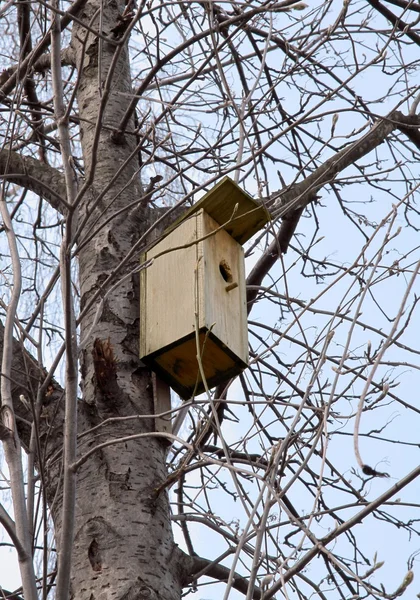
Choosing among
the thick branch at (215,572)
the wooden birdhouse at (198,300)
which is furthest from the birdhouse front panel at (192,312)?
the thick branch at (215,572)

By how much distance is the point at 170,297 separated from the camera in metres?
2.69

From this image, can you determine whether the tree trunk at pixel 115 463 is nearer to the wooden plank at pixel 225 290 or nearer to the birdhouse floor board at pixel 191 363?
the birdhouse floor board at pixel 191 363

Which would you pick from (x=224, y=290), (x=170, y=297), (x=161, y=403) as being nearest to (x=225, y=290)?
(x=224, y=290)

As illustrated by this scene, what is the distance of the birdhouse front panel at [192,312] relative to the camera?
103 inches

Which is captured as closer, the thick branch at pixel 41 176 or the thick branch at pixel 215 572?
the thick branch at pixel 215 572

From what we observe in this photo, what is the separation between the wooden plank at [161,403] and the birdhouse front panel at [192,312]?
3 cm

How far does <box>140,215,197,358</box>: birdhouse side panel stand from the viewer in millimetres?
2619

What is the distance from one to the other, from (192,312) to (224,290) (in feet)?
0.66

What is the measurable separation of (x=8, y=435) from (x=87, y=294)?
938 millimetres

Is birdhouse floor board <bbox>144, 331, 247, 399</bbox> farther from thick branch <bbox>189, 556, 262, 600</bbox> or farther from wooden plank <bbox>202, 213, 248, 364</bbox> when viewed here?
thick branch <bbox>189, 556, 262, 600</bbox>

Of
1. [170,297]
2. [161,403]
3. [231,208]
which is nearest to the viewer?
[161,403]

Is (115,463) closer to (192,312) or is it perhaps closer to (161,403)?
(161,403)

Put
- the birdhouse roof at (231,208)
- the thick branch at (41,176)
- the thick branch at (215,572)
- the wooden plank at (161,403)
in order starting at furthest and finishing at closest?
the thick branch at (41,176) < the birdhouse roof at (231,208) < the wooden plank at (161,403) < the thick branch at (215,572)

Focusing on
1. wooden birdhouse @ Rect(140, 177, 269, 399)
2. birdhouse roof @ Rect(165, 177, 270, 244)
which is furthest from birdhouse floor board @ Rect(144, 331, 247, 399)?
birdhouse roof @ Rect(165, 177, 270, 244)
